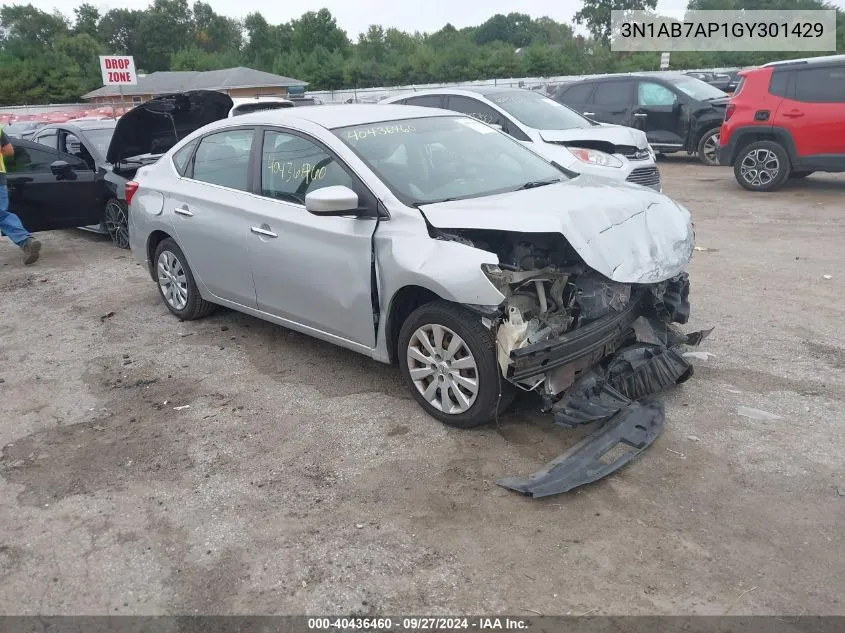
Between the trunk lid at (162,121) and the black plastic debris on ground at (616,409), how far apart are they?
239 inches

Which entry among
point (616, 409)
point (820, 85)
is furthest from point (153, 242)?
point (820, 85)

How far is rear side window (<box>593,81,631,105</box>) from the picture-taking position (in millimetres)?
13930

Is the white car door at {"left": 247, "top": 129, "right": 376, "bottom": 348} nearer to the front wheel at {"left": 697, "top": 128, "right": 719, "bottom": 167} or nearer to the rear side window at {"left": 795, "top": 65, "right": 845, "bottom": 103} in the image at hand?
the rear side window at {"left": 795, "top": 65, "right": 845, "bottom": 103}

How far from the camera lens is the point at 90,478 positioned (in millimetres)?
3883

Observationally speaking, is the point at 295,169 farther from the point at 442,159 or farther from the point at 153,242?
the point at 153,242

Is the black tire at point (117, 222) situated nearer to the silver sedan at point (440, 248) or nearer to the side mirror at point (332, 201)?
the silver sedan at point (440, 248)

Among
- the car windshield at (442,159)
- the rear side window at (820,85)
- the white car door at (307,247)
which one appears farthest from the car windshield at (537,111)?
the white car door at (307,247)

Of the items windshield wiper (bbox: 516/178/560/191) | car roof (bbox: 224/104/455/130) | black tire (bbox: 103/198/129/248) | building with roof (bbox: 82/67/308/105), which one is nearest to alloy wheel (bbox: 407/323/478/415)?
windshield wiper (bbox: 516/178/560/191)

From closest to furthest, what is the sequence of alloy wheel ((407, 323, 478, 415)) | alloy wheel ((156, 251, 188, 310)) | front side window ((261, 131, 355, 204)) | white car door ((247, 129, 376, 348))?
alloy wheel ((407, 323, 478, 415)), white car door ((247, 129, 376, 348)), front side window ((261, 131, 355, 204)), alloy wheel ((156, 251, 188, 310))

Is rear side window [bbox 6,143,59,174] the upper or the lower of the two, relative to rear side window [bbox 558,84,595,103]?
lower

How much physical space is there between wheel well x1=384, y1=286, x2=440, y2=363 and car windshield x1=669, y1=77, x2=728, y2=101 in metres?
11.2

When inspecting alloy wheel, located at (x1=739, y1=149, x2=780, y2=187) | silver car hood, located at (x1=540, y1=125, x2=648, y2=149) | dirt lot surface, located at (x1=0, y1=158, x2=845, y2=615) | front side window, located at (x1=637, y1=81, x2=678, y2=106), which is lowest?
dirt lot surface, located at (x1=0, y1=158, x2=845, y2=615)

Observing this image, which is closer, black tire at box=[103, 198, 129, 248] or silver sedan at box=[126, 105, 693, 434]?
silver sedan at box=[126, 105, 693, 434]

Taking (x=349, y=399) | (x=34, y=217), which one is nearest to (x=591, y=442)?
(x=349, y=399)
